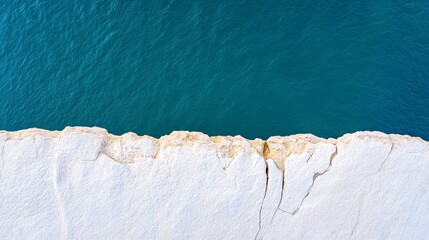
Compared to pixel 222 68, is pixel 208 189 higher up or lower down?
lower down

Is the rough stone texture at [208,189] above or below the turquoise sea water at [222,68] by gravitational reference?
below

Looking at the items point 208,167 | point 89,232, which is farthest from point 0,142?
point 208,167

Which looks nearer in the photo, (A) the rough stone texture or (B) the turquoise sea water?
(A) the rough stone texture

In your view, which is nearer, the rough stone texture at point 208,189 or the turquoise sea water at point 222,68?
the rough stone texture at point 208,189

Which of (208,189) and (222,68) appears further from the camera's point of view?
(222,68)
